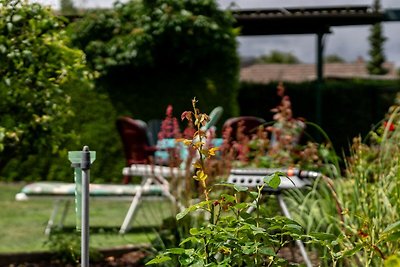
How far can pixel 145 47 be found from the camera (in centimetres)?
1393

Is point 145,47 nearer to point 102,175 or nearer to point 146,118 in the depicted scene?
point 146,118

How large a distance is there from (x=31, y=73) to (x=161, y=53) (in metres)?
8.63

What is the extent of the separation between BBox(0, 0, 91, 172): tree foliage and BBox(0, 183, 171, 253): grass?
1.04 metres

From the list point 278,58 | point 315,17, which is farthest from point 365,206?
point 278,58

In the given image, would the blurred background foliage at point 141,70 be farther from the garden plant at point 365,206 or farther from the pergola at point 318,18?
the garden plant at point 365,206

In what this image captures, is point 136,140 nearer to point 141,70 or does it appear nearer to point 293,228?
point 141,70

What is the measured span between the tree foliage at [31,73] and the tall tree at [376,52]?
246ft

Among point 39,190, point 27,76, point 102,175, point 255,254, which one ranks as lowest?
point 102,175

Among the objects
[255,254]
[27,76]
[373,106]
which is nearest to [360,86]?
[373,106]

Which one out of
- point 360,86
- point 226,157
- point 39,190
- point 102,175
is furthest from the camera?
point 360,86

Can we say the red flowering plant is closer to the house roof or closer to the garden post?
the garden post

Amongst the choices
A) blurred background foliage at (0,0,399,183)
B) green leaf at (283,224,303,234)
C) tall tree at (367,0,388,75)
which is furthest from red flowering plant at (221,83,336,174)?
tall tree at (367,0,388,75)

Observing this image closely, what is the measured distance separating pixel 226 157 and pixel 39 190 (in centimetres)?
217

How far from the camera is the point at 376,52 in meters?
84.3
